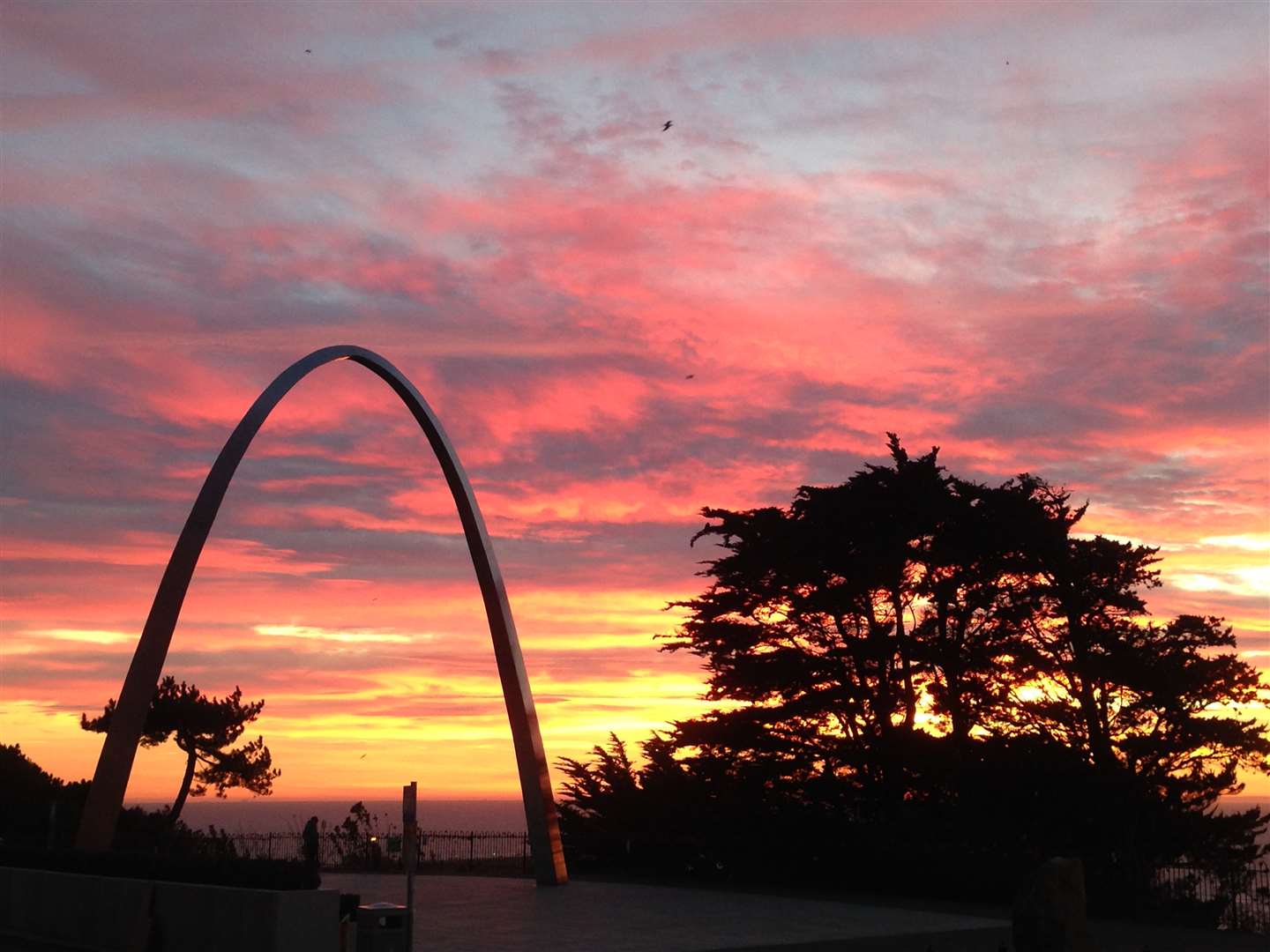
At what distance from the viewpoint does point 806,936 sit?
23.8 metres

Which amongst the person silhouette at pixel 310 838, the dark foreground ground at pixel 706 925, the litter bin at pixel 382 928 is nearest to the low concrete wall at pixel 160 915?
the dark foreground ground at pixel 706 925

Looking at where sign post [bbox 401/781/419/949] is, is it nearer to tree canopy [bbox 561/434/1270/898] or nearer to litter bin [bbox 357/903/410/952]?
litter bin [bbox 357/903/410/952]

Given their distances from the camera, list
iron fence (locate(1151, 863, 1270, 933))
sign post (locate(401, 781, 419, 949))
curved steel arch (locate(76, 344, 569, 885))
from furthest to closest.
→ 1. iron fence (locate(1151, 863, 1270, 933))
2. curved steel arch (locate(76, 344, 569, 885))
3. sign post (locate(401, 781, 419, 949))

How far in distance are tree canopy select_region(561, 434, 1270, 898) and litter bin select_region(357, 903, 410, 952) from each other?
64.1ft

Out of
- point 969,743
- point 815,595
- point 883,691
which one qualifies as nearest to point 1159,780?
point 969,743

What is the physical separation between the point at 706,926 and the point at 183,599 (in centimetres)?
1268

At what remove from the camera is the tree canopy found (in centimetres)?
3447

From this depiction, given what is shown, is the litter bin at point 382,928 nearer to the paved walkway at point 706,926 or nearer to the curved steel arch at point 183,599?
the paved walkway at point 706,926

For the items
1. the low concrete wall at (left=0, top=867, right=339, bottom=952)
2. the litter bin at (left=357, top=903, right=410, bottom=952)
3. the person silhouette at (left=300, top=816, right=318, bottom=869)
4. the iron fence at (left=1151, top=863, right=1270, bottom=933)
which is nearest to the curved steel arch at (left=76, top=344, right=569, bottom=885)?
the low concrete wall at (left=0, top=867, right=339, bottom=952)

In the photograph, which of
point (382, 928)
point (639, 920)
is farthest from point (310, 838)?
point (382, 928)

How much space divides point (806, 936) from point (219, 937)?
402 inches

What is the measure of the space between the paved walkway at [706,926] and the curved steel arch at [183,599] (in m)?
2.40

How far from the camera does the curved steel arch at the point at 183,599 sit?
26.2 m

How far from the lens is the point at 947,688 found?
127ft
